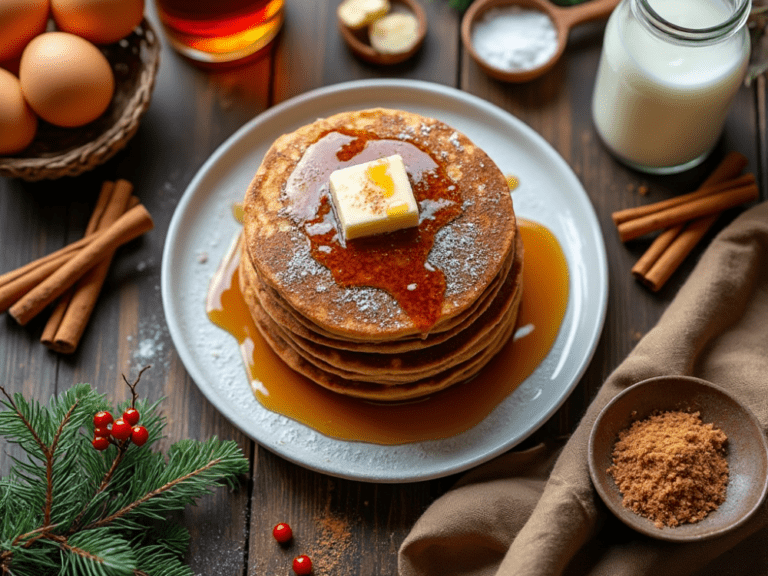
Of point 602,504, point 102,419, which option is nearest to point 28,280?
point 102,419

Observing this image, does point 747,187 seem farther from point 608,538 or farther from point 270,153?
point 270,153

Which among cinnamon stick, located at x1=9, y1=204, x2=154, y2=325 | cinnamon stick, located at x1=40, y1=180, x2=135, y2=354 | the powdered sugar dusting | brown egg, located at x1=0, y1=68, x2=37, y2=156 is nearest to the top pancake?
the powdered sugar dusting

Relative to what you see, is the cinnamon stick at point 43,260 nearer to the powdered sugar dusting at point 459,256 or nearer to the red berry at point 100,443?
the red berry at point 100,443

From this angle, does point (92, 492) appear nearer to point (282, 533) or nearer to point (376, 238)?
point (282, 533)

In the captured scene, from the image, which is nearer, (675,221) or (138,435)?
(138,435)

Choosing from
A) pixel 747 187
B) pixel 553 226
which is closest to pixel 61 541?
pixel 553 226

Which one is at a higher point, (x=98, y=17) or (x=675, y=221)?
(x=98, y=17)
